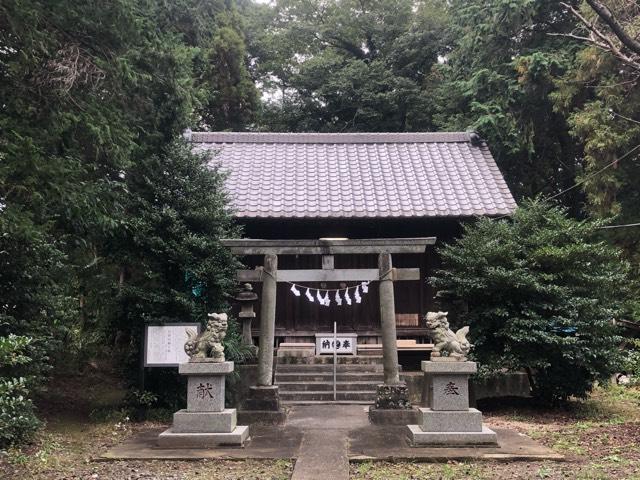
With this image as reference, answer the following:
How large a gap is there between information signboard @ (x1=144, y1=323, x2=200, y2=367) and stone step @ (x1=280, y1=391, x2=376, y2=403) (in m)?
3.09

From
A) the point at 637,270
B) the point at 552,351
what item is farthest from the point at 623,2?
the point at 637,270

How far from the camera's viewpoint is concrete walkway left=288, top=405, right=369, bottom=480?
21.4 feet

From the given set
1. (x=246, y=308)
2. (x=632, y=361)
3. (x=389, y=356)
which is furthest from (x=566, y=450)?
(x=246, y=308)

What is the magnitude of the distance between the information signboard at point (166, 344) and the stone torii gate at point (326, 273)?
1405mm

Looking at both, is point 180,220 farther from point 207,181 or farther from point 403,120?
point 403,120

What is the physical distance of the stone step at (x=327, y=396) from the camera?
38.0 feet

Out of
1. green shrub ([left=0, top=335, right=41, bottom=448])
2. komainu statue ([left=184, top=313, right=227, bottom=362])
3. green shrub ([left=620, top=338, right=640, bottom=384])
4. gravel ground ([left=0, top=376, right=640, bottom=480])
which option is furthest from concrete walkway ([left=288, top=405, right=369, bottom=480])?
green shrub ([left=620, top=338, right=640, bottom=384])

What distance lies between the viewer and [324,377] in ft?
39.7

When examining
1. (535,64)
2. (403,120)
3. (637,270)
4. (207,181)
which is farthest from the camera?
(403,120)

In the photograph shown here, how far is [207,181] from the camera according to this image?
10484 millimetres

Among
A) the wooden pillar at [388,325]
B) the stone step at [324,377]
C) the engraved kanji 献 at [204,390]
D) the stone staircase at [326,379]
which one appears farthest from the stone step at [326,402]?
the engraved kanji 献 at [204,390]

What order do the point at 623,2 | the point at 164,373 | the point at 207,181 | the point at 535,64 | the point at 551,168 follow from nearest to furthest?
the point at 623,2 → the point at 164,373 → the point at 207,181 → the point at 535,64 → the point at 551,168

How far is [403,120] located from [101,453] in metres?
19.1

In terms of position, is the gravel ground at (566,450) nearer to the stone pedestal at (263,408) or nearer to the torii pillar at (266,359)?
the stone pedestal at (263,408)
